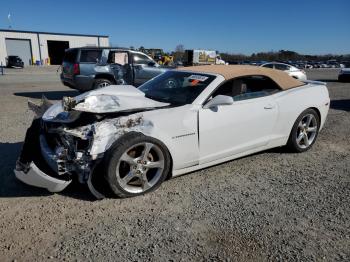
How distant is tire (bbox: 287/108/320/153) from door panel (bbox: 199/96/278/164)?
554 millimetres

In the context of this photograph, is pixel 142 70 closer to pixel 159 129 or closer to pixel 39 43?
pixel 159 129

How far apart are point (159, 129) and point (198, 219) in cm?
103

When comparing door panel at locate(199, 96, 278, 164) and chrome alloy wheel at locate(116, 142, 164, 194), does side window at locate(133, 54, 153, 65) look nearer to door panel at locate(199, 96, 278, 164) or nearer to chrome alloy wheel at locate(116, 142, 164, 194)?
door panel at locate(199, 96, 278, 164)

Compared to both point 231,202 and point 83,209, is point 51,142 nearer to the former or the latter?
point 83,209

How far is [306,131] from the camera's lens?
4.97m

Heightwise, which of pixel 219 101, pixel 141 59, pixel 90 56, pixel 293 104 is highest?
pixel 90 56

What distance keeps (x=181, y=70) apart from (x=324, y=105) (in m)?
2.37

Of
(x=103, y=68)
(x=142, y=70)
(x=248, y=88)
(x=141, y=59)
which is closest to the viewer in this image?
(x=248, y=88)

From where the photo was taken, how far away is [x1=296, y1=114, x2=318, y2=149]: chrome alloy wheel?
4.87 metres

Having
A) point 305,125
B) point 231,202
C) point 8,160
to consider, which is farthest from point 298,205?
point 8,160

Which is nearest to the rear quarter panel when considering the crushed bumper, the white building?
the crushed bumper

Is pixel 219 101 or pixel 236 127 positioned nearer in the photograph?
pixel 219 101

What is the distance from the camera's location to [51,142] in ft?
11.9

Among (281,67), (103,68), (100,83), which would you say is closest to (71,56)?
(103,68)
